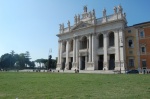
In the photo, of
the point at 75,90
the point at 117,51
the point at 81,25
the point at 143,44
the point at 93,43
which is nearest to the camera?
the point at 75,90

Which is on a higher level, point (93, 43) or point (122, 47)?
point (93, 43)

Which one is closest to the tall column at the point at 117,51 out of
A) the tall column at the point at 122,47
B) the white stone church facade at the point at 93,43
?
the white stone church facade at the point at 93,43

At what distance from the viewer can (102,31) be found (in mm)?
54781

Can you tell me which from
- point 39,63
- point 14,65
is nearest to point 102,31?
point 14,65

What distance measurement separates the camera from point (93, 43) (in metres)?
55.9

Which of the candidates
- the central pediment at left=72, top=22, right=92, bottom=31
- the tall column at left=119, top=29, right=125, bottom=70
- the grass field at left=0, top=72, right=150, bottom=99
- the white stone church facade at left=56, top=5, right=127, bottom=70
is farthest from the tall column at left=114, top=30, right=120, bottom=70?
the grass field at left=0, top=72, right=150, bottom=99

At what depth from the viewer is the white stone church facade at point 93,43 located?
1978 inches

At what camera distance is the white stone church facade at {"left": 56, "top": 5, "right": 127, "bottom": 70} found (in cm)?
5025

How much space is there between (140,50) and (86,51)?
1731 cm

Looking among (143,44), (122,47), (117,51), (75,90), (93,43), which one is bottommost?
(75,90)

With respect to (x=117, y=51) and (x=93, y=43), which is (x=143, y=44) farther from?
(x=93, y=43)

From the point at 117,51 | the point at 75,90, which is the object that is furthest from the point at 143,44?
the point at 75,90

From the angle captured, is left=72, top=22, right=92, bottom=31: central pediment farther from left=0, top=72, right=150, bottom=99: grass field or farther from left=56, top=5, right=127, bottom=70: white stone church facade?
left=0, top=72, right=150, bottom=99: grass field

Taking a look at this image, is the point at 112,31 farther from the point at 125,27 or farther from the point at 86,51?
the point at 86,51
